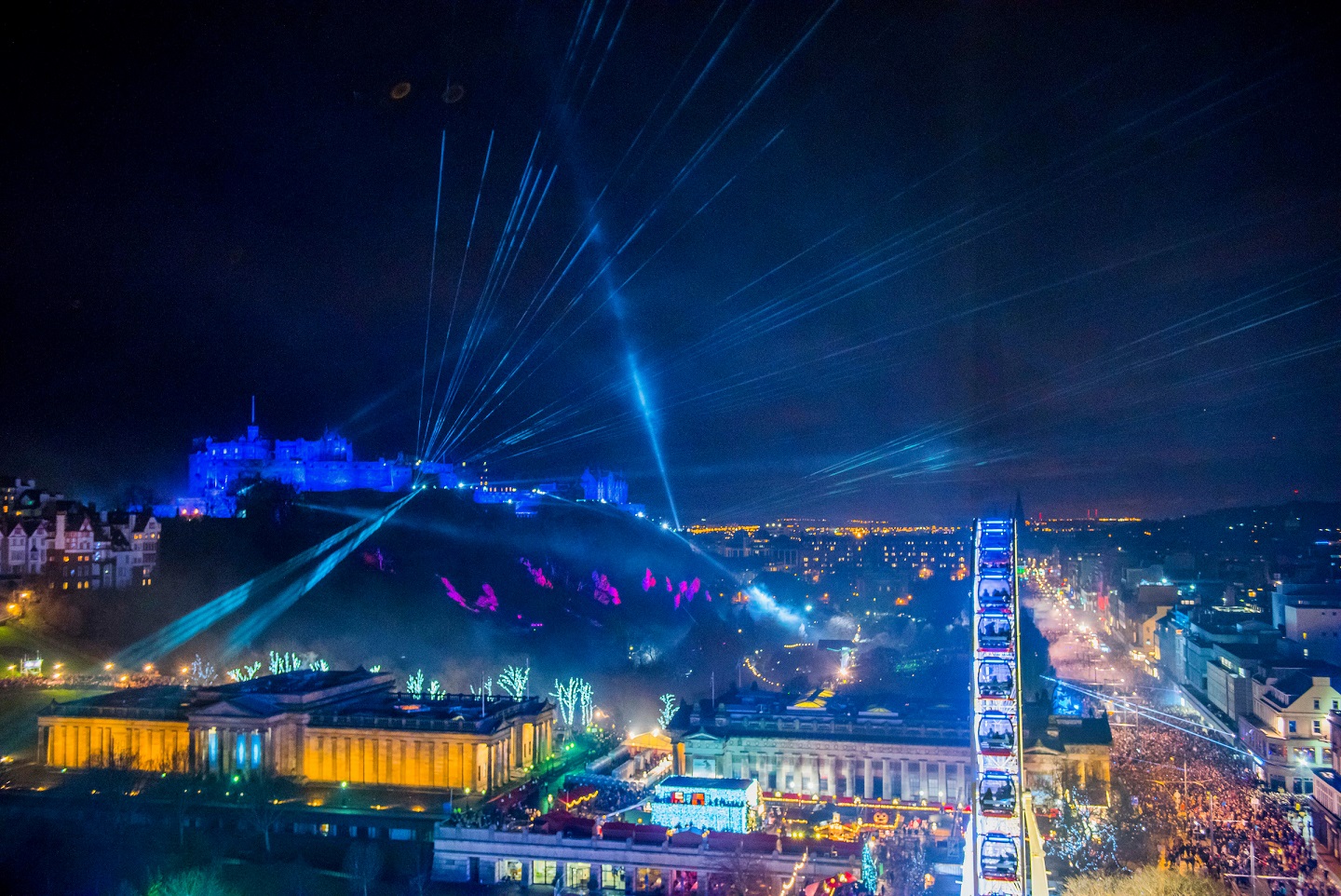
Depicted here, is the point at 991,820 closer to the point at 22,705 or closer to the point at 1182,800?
the point at 1182,800

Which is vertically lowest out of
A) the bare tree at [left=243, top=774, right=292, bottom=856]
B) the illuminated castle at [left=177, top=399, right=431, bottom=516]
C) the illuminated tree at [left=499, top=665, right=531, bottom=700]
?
the bare tree at [left=243, top=774, right=292, bottom=856]

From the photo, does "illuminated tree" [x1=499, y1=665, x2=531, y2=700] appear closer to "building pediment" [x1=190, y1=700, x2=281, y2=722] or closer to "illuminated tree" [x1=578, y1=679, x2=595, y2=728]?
"illuminated tree" [x1=578, y1=679, x2=595, y2=728]

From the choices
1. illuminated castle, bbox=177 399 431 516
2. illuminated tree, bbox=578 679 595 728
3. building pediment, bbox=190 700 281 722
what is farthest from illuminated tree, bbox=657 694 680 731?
illuminated castle, bbox=177 399 431 516

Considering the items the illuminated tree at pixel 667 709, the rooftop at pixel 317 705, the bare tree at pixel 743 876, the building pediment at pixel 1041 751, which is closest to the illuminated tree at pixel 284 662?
the rooftop at pixel 317 705

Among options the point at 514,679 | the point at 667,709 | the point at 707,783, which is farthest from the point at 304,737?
the point at 667,709

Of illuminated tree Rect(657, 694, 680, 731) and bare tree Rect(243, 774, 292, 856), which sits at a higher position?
illuminated tree Rect(657, 694, 680, 731)

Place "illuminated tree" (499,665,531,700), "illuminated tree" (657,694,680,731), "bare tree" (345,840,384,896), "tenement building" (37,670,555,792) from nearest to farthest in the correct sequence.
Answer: "bare tree" (345,840,384,896), "tenement building" (37,670,555,792), "illuminated tree" (657,694,680,731), "illuminated tree" (499,665,531,700)

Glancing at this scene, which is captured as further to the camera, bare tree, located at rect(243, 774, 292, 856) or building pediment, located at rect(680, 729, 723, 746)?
building pediment, located at rect(680, 729, 723, 746)

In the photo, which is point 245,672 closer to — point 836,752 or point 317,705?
point 317,705
